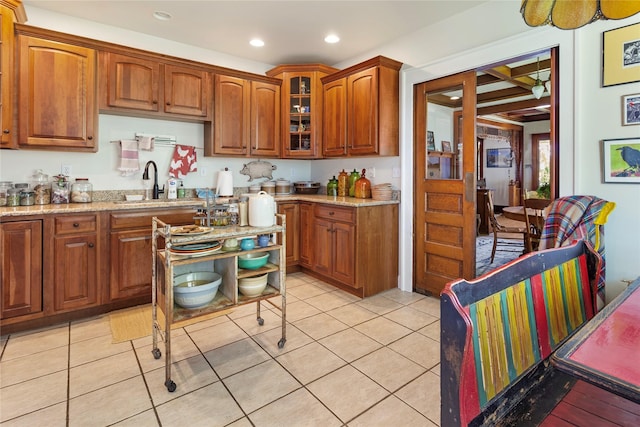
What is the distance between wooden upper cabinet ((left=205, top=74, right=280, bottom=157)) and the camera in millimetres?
3789

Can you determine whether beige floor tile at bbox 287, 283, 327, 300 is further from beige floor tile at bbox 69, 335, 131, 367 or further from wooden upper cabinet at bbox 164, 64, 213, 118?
wooden upper cabinet at bbox 164, 64, 213, 118

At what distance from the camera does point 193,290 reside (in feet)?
6.43

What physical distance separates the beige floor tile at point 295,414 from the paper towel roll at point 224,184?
8.56 ft

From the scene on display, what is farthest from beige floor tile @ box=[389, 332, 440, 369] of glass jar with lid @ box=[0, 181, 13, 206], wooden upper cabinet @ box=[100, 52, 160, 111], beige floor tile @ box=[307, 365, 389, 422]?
glass jar with lid @ box=[0, 181, 13, 206]

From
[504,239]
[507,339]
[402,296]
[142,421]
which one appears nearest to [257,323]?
[142,421]

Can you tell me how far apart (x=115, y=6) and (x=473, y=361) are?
3.73m

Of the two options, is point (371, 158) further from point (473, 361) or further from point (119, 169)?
point (473, 361)

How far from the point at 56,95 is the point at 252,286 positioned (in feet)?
7.91

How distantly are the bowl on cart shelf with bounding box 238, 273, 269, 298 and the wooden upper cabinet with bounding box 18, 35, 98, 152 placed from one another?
6.73 ft

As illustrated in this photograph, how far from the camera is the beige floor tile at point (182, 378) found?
74.2 inches

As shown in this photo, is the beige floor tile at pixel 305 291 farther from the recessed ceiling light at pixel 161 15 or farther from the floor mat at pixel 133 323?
the recessed ceiling light at pixel 161 15

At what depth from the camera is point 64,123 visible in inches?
115

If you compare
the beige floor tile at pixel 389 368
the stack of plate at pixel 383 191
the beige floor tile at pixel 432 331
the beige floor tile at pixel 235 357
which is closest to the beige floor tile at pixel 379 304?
the beige floor tile at pixel 432 331

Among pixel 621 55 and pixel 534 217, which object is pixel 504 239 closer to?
pixel 534 217
